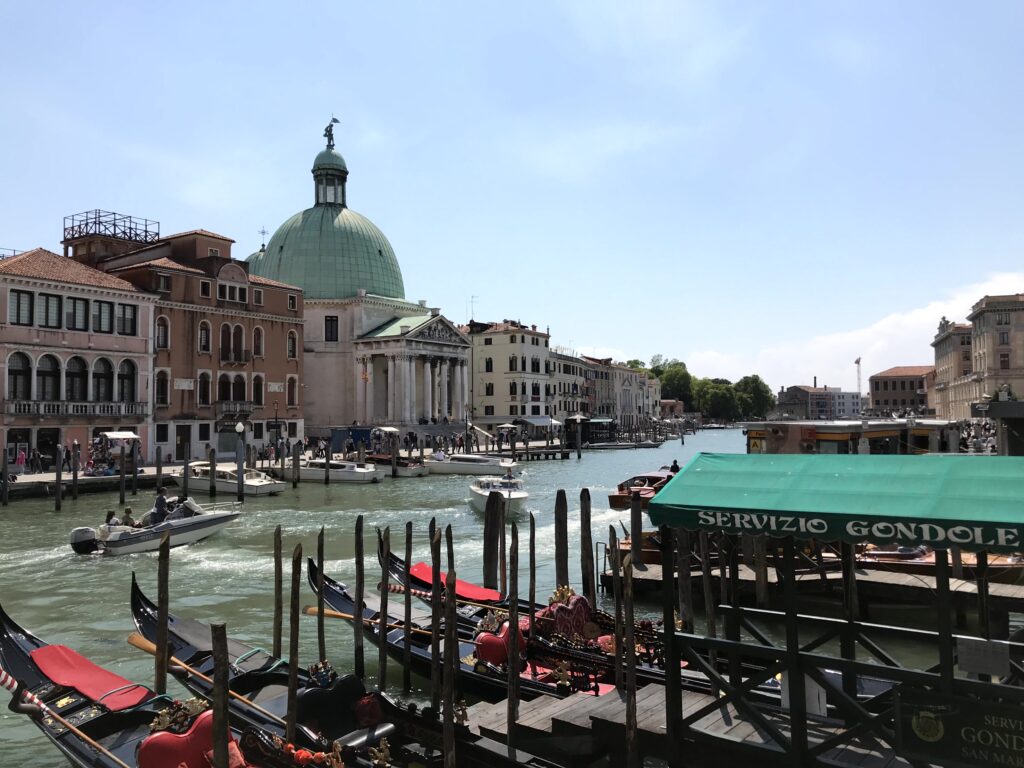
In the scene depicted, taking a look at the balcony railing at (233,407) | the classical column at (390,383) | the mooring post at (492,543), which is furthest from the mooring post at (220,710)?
the classical column at (390,383)

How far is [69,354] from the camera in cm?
3506

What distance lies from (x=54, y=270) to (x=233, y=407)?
11.0m

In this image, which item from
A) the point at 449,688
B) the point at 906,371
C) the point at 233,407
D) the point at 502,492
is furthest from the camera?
the point at 906,371

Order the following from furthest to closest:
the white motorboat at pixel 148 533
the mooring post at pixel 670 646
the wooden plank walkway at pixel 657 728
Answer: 1. the white motorboat at pixel 148 533
2. the mooring post at pixel 670 646
3. the wooden plank walkway at pixel 657 728

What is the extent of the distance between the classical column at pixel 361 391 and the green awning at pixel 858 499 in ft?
180

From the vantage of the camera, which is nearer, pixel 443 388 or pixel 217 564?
pixel 217 564

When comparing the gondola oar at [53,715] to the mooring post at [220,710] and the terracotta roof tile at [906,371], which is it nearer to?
the mooring post at [220,710]

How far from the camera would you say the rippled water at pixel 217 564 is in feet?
41.8

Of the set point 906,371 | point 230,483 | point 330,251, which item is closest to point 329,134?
point 330,251

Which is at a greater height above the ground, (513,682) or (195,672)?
(513,682)

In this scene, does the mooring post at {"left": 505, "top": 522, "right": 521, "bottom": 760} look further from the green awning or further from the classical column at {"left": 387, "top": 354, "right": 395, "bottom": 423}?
the classical column at {"left": 387, "top": 354, "right": 395, "bottom": 423}

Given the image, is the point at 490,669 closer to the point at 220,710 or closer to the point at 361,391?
the point at 220,710

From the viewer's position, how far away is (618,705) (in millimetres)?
7520

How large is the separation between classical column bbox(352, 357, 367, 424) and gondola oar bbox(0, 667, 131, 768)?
5122 centimetres
